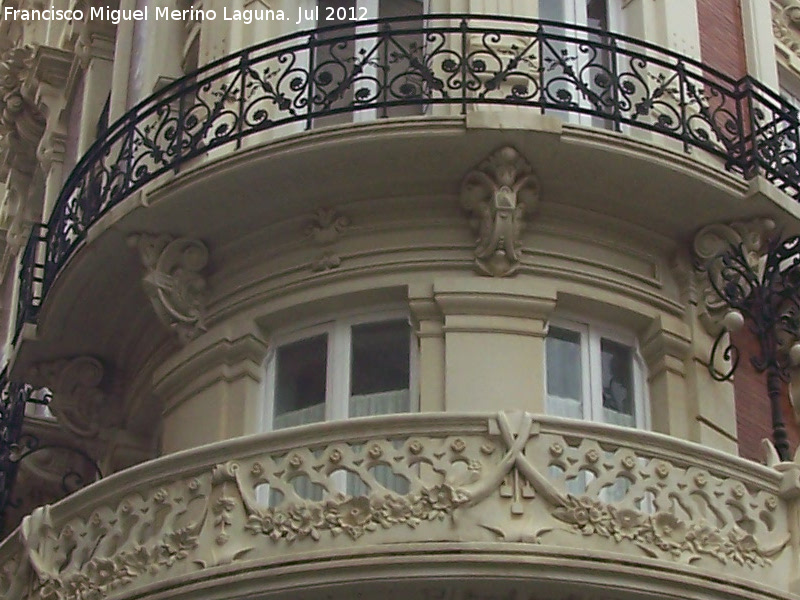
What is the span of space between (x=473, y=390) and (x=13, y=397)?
6056 millimetres

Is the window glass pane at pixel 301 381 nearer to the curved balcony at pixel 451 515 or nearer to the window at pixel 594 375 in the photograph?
the curved balcony at pixel 451 515

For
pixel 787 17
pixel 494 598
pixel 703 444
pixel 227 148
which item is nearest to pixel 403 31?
pixel 227 148

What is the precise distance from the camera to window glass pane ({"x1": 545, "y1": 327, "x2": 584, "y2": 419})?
579 inches

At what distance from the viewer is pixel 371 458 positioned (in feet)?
42.8

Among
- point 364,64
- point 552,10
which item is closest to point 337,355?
point 364,64

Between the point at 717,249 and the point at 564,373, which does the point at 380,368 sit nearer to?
the point at 564,373

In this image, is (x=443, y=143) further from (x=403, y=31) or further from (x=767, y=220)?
(x=767, y=220)

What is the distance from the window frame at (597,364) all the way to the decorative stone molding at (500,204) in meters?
0.68

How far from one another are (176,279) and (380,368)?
6.52ft

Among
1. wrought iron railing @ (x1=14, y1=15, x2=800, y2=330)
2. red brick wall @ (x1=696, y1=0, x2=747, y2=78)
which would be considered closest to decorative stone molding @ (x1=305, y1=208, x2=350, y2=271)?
wrought iron railing @ (x1=14, y1=15, x2=800, y2=330)

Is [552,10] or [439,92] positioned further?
[552,10]

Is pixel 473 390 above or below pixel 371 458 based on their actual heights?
above

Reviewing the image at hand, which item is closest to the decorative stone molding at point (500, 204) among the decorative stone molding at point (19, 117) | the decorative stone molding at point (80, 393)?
the decorative stone molding at point (80, 393)

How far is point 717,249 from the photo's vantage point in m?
15.4
